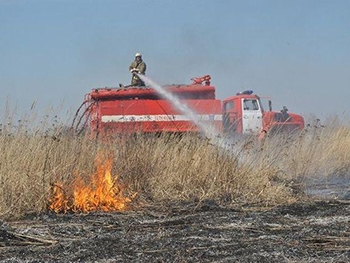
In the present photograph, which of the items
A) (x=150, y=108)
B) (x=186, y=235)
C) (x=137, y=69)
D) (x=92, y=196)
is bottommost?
(x=186, y=235)

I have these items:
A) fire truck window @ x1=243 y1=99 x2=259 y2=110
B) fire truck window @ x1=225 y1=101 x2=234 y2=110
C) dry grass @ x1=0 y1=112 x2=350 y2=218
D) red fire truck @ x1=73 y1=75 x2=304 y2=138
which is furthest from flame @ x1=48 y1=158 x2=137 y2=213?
fire truck window @ x1=225 y1=101 x2=234 y2=110

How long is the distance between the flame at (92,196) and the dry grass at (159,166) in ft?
0.52

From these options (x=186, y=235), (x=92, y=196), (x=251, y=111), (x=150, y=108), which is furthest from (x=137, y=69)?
(x=186, y=235)

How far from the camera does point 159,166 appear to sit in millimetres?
11656

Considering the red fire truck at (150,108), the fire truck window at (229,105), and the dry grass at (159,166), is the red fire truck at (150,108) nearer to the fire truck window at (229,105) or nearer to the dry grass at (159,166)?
the dry grass at (159,166)

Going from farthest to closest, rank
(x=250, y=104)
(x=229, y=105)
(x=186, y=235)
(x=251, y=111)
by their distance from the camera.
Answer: (x=229, y=105) < (x=250, y=104) < (x=251, y=111) < (x=186, y=235)

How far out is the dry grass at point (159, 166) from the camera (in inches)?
377

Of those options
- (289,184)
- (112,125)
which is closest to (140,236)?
(289,184)

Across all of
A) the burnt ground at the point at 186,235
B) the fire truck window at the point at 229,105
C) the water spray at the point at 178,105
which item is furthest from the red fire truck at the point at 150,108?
the burnt ground at the point at 186,235

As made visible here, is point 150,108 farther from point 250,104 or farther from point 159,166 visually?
point 250,104

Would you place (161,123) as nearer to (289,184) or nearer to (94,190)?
(289,184)

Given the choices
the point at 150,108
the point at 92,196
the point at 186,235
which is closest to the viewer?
the point at 186,235

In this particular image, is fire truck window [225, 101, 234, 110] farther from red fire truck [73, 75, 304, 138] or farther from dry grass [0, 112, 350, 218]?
dry grass [0, 112, 350, 218]

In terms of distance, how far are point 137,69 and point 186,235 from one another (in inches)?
455
